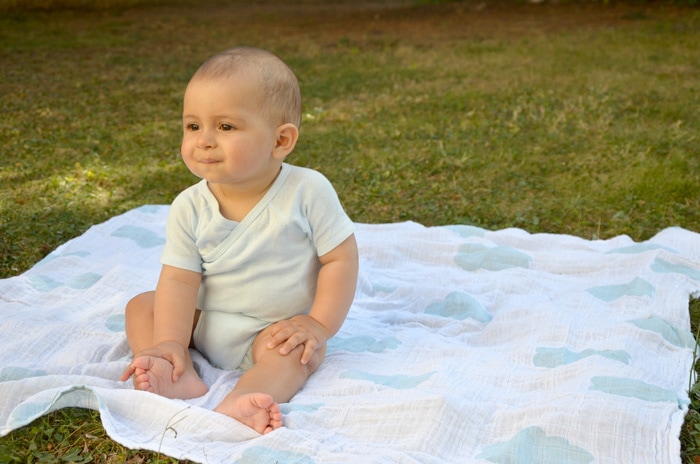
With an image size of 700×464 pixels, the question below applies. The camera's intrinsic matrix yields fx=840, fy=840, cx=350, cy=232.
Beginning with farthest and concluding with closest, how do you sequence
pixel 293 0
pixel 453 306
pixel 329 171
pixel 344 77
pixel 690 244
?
pixel 293 0
pixel 344 77
pixel 329 171
pixel 690 244
pixel 453 306

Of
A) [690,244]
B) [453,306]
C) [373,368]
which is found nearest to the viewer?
[373,368]

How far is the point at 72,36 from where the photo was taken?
901 centimetres

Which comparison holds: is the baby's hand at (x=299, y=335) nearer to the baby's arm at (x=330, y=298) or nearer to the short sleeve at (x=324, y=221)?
the baby's arm at (x=330, y=298)

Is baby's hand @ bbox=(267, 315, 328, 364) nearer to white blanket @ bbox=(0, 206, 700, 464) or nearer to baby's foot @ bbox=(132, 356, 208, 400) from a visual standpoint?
white blanket @ bbox=(0, 206, 700, 464)

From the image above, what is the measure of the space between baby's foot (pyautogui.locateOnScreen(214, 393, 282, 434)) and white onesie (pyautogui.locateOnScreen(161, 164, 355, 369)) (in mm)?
362

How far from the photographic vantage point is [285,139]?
2.38 meters

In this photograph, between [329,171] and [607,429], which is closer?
[607,429]

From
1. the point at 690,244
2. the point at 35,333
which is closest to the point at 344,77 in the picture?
the point at 690,244

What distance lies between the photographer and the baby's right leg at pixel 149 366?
2.19m

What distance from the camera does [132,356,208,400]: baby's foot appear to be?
7.16 feet

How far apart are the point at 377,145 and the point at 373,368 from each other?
2915 mm

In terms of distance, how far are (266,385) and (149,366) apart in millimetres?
312

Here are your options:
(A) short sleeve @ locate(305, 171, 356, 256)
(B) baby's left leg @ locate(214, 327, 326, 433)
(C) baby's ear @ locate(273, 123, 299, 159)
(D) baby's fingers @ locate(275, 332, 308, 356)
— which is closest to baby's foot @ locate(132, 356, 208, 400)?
(B) baby's left leg @ locate(214, 327, 326, 433)

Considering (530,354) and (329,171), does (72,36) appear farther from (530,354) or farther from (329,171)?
(530,354)
